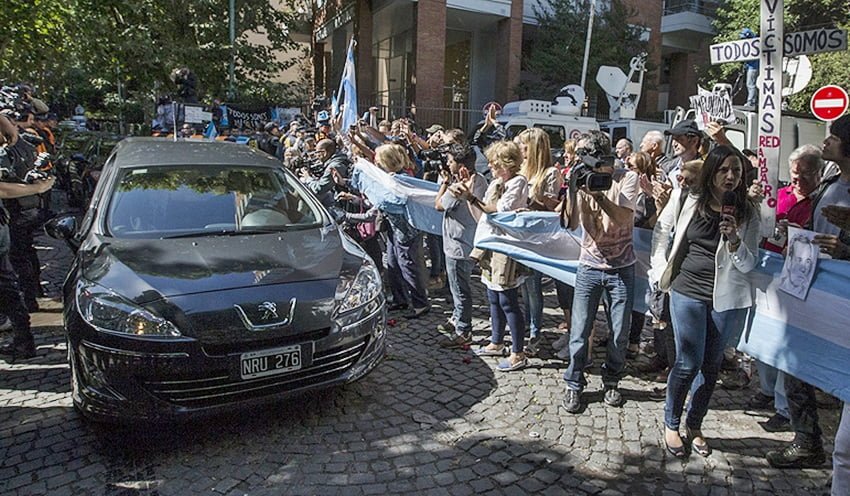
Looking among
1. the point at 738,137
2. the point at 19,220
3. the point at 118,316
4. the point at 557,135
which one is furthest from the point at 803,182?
the point at 557,135

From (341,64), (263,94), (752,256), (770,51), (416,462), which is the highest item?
(341,64)

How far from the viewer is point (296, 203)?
15.9ft

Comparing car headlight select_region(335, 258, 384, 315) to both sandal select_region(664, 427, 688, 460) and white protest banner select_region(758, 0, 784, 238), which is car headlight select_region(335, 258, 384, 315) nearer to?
sandal select_region(664, 427, 688, 460)

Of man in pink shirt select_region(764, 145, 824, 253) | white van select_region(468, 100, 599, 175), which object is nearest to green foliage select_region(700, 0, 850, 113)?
white van select_region(468, 100, 599, 175)

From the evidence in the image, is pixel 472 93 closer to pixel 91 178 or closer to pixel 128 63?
pixel 128 63

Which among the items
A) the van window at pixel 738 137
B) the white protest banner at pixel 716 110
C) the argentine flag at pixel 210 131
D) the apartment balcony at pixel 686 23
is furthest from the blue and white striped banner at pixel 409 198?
the apartment balcony at pixel 686 23

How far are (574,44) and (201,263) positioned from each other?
1881 centimetres

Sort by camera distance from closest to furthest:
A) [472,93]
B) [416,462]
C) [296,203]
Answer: [416,462] < [296,203] < [472,93]

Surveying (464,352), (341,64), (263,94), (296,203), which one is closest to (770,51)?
(464,352)

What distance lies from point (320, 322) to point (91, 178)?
7838 millimetres

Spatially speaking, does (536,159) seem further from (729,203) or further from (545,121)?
(545,121)

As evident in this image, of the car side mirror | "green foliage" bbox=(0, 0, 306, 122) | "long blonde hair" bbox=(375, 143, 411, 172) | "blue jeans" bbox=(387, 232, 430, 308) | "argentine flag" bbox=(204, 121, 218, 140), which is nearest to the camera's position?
the car side mirror

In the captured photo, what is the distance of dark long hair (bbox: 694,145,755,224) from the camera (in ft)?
10.5

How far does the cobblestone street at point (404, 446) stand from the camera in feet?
10.6
